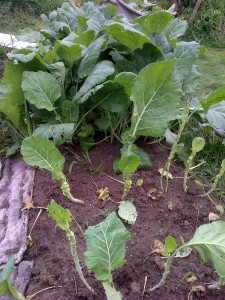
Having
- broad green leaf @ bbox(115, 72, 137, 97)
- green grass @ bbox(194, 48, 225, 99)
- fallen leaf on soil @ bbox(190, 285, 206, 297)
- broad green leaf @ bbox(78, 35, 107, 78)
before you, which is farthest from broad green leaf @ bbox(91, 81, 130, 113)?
green grass @ bbox(194, 48, 225, 99)

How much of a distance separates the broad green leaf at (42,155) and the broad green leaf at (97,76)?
1.34 feet

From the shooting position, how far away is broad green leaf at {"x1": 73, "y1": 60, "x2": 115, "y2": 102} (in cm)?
194

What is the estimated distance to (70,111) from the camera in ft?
6.83

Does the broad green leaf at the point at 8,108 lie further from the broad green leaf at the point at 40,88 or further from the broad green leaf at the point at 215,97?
the broad green leaf at the point at 215,97

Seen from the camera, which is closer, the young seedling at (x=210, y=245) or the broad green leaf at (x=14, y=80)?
the young seedling at (x=210, y=245)

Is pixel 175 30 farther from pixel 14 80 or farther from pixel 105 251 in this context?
pixel 105 251

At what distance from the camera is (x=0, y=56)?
3.90m

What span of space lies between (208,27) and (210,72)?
1.37 metres

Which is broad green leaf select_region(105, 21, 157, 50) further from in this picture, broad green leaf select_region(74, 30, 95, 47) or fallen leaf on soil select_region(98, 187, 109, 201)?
fallen leaf on soil select_region(98, 187, 109, 201)

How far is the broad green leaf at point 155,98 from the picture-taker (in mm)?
1756

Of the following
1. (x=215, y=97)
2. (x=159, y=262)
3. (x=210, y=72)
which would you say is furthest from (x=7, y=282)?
(x=210, y=72)

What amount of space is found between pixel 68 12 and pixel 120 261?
1.98m

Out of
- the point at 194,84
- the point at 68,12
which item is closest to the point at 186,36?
the point at 68,12

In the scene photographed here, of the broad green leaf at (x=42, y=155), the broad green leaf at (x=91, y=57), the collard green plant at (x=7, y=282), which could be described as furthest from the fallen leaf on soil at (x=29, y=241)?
the broad green leaf at (x=91, y=57)
